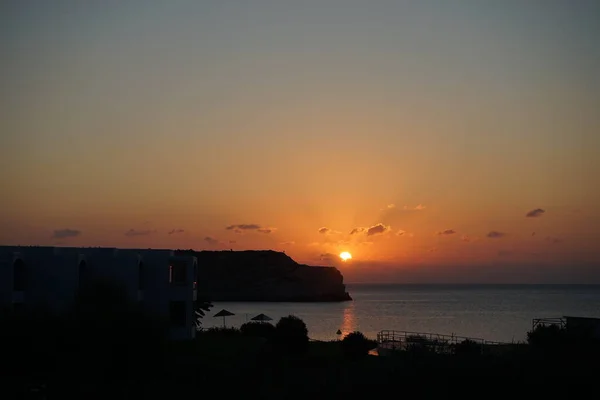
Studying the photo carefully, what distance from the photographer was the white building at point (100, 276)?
3788cm

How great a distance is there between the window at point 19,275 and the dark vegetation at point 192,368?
355 cm

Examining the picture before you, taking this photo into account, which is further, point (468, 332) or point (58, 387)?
point (468, 332)

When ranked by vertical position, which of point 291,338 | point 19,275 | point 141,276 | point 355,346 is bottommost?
point 355,346

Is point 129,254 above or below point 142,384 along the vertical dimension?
above

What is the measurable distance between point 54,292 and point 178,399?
2074 cm

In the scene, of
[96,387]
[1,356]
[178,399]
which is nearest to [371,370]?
[178,399]

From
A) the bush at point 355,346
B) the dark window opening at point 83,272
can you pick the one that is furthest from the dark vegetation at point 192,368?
the bush at point 355,346

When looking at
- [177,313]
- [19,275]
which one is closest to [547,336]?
[177,313]

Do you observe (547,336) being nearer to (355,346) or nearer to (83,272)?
(355,346)

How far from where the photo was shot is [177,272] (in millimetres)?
51281

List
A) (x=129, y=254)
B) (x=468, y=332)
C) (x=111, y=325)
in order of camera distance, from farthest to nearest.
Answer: (x=468, y=332), (x=129, y=254), (x=111, y=325)

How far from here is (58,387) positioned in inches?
858

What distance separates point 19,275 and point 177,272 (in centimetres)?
1418

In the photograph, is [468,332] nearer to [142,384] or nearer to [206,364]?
[206,364]
